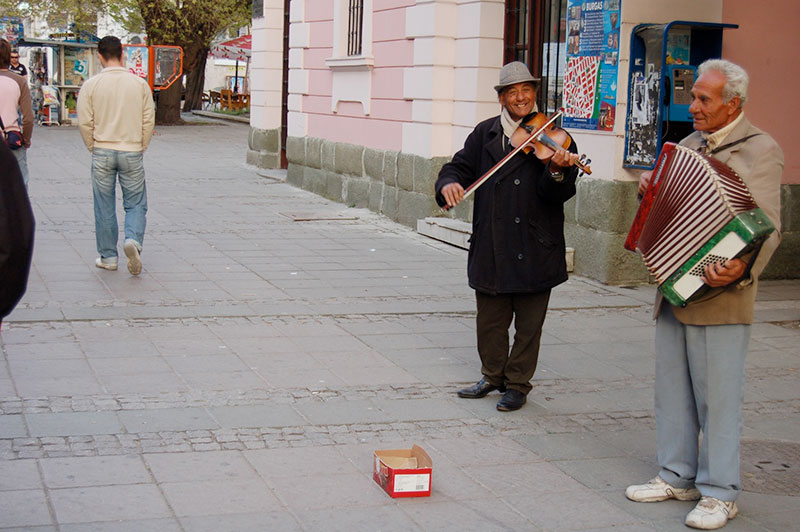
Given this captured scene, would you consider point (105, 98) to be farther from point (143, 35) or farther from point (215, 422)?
point (143, 35)

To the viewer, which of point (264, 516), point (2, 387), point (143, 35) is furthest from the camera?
point (143, 35)

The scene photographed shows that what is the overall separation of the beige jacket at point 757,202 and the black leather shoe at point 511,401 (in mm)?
1641

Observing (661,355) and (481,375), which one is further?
(481,375)

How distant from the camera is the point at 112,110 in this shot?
925cm

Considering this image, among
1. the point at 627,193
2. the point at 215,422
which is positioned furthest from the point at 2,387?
the point at 627,193

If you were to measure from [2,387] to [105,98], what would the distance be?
3.91 m

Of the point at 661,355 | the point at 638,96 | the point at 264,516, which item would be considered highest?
the point at 638,96

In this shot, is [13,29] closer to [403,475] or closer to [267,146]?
[267,146]

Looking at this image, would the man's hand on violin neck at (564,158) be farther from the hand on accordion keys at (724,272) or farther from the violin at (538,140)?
the hand on accordion keys at (724,272)

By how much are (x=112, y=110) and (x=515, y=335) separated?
190 inches

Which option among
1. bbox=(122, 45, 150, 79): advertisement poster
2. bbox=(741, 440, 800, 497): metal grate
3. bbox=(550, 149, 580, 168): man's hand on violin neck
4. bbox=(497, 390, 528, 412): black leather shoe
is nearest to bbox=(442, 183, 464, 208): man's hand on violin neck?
bbox=(550, 149, 580, 168): man's hand on violin neck

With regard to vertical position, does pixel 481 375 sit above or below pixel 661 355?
below

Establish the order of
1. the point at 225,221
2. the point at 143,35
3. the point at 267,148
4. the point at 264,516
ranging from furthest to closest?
the point at 143,35 → the point at 267,148 → the point at 225,221 → the point at 264,516

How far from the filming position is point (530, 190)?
18.8ft
